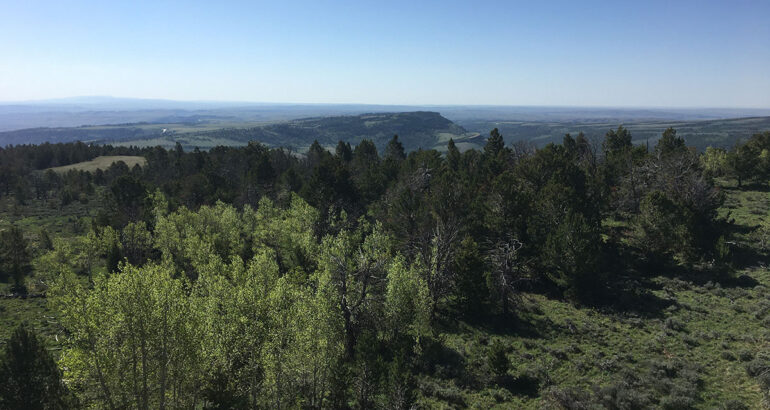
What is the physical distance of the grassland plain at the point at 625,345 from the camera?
26.3 meters

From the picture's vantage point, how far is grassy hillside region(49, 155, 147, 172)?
139200 mm

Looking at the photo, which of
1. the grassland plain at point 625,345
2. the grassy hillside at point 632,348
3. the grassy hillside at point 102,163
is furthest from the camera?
the grassy hillside at point 102,163

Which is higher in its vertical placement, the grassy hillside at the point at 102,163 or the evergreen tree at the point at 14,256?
the grassy hillside at the point at 102,163

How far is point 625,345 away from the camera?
33.4 meters

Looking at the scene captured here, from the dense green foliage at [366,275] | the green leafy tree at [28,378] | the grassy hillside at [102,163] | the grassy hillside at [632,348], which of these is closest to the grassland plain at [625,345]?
the grassy hillside at [632,348]

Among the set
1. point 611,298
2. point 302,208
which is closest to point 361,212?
point 302,208

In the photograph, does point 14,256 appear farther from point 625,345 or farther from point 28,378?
point 625,345

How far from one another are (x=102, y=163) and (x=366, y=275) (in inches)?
6233

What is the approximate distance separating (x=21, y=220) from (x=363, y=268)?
98528 mm

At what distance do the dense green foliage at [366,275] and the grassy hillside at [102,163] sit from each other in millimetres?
79292

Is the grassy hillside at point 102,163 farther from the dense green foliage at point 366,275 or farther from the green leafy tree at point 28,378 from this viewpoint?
the green leafy tree at point 28,378

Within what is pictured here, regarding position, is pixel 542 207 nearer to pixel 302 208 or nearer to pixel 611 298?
pixel 611 298

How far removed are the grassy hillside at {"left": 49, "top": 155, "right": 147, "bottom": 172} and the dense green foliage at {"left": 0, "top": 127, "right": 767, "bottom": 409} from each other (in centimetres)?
7929

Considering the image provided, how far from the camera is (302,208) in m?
55.1
